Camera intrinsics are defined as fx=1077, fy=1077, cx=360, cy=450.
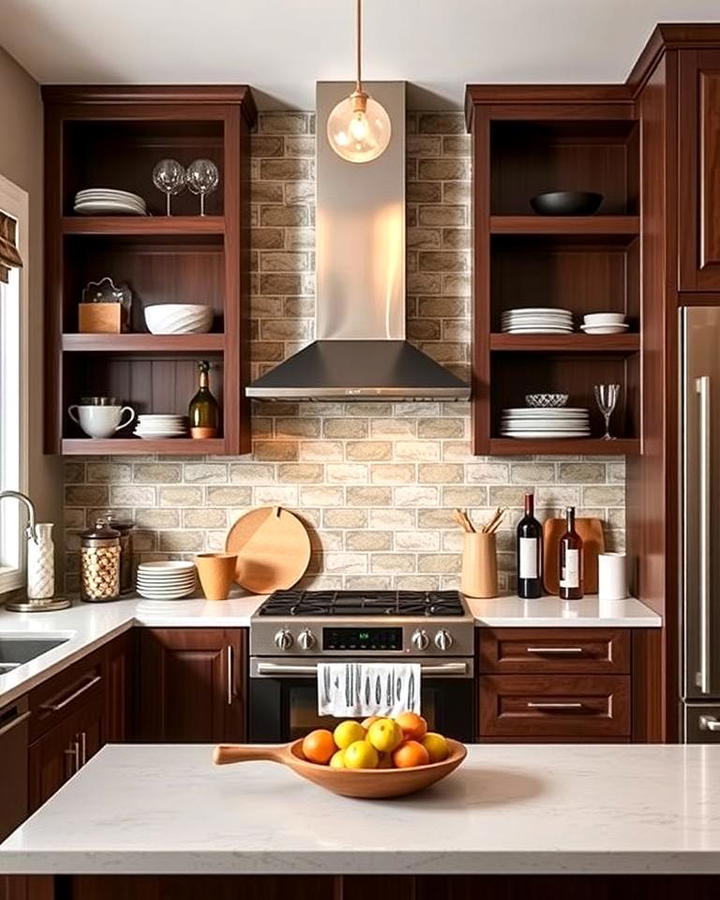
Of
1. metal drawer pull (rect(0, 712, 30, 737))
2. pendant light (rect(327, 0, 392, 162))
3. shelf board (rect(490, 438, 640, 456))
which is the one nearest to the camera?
pendant light (rect(327, 0, 392, 162))

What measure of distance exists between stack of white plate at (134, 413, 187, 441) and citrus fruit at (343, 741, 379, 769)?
2422 mm

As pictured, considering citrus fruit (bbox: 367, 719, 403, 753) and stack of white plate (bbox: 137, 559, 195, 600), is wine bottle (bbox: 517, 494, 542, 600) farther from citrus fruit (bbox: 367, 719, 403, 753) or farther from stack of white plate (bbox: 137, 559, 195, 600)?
citrus fruit (bbox: 367, 719, 403, 753)

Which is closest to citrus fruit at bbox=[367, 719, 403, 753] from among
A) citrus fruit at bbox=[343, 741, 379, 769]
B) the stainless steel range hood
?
citrus fruit at bbox=[343, 741, 379, 769]

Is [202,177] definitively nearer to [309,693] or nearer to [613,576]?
[309,693]

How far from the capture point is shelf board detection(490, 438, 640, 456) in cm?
395

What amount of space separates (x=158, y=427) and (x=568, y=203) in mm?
1735

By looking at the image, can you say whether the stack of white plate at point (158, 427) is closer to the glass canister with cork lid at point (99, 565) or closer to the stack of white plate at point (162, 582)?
the glass canister with cork lid at point (99, 565)

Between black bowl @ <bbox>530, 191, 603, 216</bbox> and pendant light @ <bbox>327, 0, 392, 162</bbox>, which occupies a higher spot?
black bowl @ <bbox>530, 191, 603, 216</bbox>

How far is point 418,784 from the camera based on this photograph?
1775 millimetres

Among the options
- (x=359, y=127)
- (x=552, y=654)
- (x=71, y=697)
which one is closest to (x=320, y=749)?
(x=359, y=127)

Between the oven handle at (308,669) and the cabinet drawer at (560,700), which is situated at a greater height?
the oven handle at (308,669)

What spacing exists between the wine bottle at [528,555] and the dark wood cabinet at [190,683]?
1112mm

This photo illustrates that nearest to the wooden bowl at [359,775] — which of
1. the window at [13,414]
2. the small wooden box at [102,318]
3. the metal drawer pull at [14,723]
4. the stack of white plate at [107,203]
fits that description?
the metal drawer pull at [14,723]

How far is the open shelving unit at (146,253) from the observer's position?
13.2 ft
